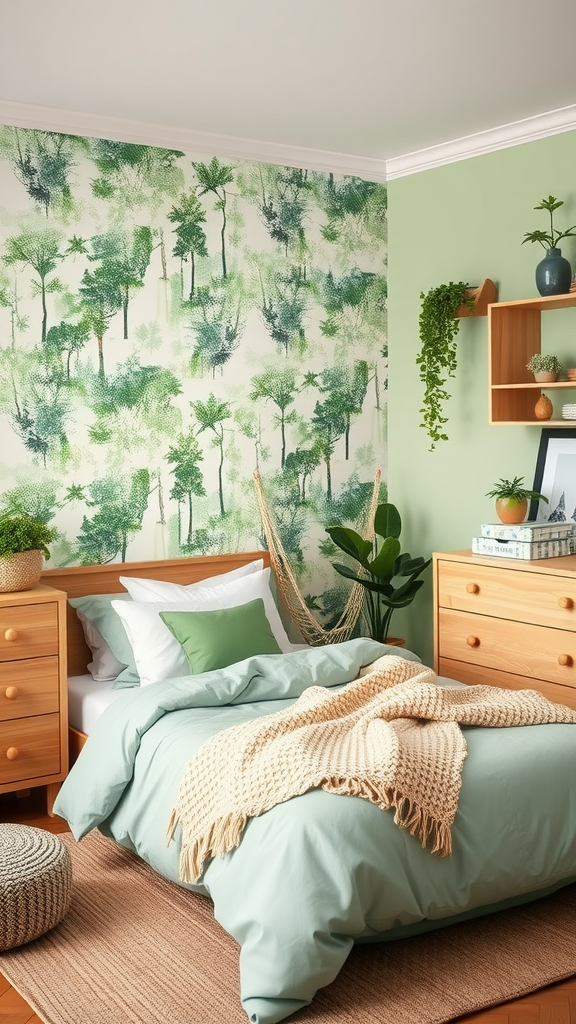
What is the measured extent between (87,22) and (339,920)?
9.05ft

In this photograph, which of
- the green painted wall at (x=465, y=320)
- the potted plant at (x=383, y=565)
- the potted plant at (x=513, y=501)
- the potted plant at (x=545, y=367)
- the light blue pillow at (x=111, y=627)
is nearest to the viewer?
the light blue pillow at (x=111, y=627)

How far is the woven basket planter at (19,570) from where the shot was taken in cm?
398

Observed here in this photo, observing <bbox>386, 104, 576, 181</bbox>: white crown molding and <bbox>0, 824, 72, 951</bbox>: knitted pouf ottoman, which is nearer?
<bbox>0, 824, 72, 951</bbox>: knitted pouf ottoman

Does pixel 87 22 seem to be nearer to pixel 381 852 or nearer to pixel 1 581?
pixel 1 581

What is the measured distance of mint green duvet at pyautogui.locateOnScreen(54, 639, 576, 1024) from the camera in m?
2.57

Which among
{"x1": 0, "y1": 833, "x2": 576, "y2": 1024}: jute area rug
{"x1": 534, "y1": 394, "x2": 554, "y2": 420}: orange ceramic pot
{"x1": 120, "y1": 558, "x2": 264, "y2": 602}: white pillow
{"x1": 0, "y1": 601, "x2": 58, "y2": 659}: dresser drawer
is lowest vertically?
{"x1": 0, "y1": 833, "x2": 576, "y2": 1024}: jute area rug

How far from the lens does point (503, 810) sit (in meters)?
2.92

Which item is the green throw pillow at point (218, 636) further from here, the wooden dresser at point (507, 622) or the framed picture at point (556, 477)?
the framed picture at point (556, 477)

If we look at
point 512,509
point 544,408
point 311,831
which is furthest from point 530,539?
point 311,831

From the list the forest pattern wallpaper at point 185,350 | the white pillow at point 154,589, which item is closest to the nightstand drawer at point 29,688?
the white pillow at point 154,589

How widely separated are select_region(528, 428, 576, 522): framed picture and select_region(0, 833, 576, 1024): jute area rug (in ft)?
5.59

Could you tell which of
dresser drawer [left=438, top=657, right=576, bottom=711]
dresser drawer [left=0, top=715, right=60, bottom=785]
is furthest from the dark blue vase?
dresser drawer [left=0, top=715, right=60, bottom=785]

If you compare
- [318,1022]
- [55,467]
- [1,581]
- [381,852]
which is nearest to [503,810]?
[381,852]

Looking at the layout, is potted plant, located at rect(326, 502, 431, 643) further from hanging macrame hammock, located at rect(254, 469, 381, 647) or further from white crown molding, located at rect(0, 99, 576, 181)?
white crown molding, located at rect(0, 99, 576, 181)
